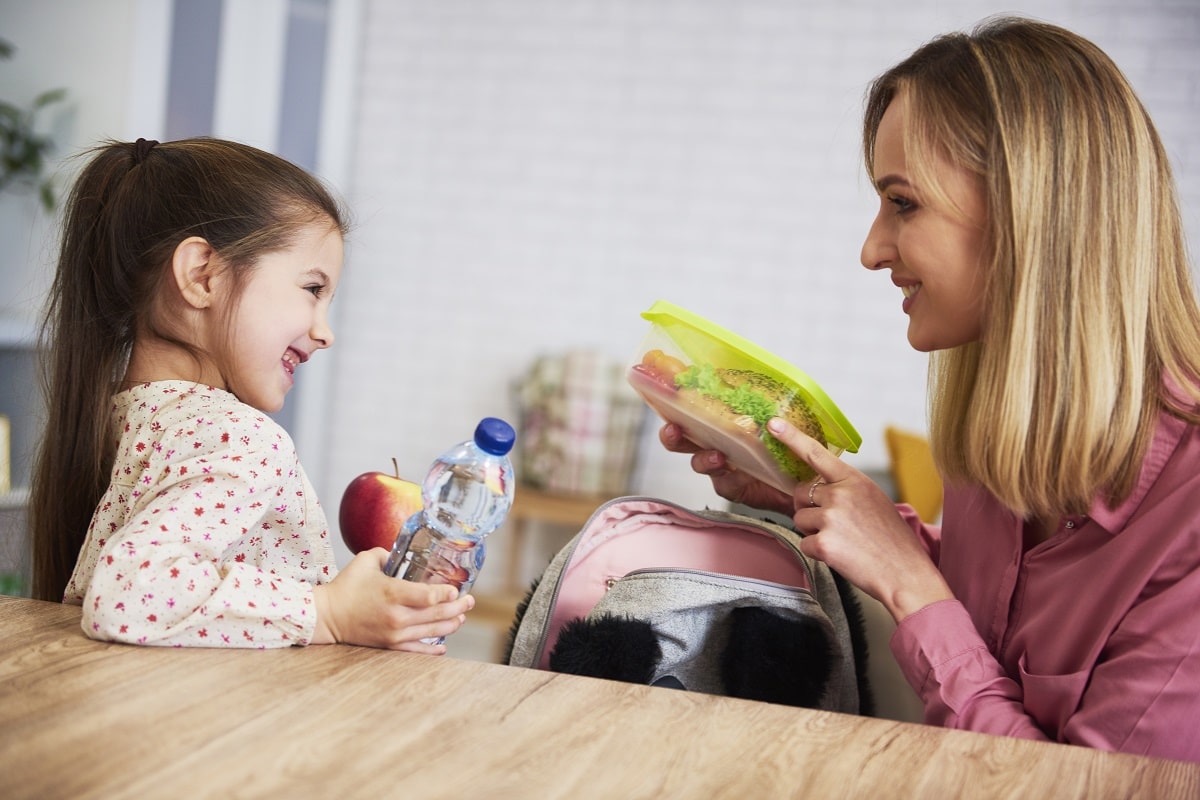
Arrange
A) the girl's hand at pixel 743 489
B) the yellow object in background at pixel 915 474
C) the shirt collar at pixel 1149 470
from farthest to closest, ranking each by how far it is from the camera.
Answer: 1. the yellow object in background at pixel 915 474
2. the girl's hand at pixel 743 489
3. the shirt collar at pixel 1149 470

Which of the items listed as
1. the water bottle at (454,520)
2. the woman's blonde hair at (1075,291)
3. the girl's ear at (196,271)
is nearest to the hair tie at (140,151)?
the girl's ear at (196,271)

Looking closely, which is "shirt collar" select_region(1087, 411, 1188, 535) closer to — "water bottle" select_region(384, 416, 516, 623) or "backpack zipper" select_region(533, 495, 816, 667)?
"backpack zipper" select_region(533, 495, 816, 667)

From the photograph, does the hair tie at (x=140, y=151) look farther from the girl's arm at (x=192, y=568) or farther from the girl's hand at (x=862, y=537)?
the girl's hand at (x=862, y=537)

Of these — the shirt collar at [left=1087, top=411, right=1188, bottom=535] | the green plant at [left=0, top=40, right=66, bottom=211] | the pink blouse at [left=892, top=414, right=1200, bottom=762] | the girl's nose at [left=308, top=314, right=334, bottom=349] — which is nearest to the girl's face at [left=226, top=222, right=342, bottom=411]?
the girl's nose at [left=308, top=314, right=334, bottom=349]

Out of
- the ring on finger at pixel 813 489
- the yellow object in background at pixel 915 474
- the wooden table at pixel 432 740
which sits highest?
the ring on finger at pixel 813 489

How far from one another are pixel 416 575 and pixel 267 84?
3.76m

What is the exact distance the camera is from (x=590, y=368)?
4.39 m

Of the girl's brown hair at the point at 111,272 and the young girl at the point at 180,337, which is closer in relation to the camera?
the young girl at the point at 180,337

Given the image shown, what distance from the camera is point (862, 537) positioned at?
51.0 inches

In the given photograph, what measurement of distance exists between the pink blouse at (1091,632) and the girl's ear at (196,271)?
2.82 feet

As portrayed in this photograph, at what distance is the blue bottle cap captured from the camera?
1024 mm

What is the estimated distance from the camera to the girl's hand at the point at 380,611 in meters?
1.05

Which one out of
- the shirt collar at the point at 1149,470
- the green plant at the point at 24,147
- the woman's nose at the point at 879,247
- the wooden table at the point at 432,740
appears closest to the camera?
the wooden table at the point at 432,740

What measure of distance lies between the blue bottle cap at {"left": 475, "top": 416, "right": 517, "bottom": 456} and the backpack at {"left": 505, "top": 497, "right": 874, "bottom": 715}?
307 millimetres
